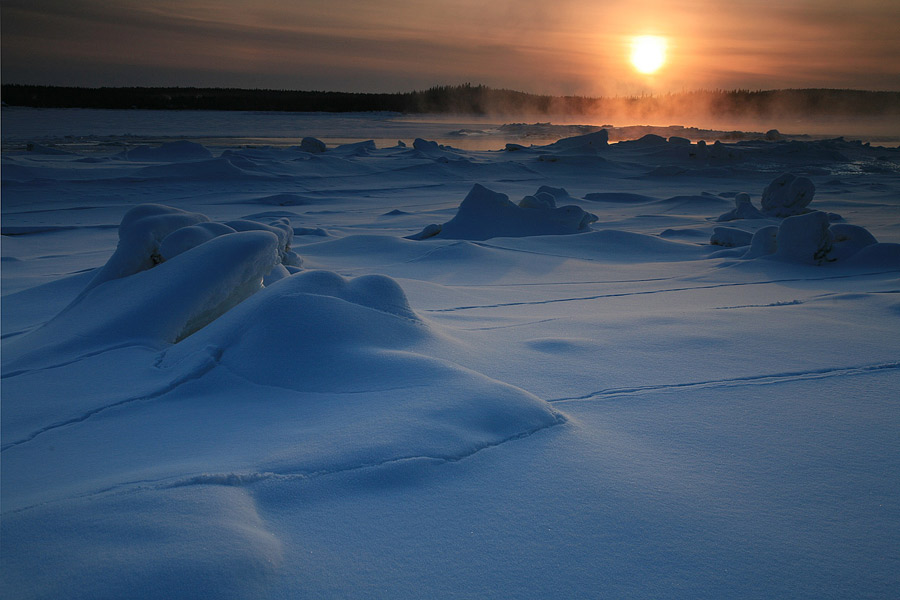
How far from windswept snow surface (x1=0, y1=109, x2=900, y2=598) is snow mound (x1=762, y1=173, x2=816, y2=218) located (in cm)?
461

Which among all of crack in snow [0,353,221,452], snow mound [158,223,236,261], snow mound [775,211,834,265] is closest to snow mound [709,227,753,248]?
snow mound [775,211,834,265]

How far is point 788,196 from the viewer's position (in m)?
8.73

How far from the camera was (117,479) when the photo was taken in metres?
1.42

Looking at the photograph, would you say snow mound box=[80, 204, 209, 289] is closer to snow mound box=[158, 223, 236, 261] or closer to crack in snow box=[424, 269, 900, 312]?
snow mound box=[158, 223, 236, 261]

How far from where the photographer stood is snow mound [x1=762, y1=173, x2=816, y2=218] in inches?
340

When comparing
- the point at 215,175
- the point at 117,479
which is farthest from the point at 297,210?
the point at 117,479

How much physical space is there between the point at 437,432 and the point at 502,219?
18.9 ft

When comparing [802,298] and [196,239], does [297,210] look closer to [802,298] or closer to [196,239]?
[196,239]

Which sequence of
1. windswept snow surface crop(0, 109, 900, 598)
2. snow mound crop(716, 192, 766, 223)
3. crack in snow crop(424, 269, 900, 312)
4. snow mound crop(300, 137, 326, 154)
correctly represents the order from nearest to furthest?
windswept snow surface crop(0, 109, 900, 598) < crack in snow crop(424, 269, 900, 312) < snow mound crop(716, 192, 766, 223) < snow mound crop(300, 137, 326, 154)

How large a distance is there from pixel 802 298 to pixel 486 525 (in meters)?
3.20

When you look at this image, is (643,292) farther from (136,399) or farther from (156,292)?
(136,399)

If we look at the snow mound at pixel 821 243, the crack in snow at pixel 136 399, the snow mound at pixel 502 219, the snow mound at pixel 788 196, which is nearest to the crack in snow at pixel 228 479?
the crack in snow at pixel 136 399

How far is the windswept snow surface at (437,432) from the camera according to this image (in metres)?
1.16

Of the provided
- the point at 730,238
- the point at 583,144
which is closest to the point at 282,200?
the point at 730,238
